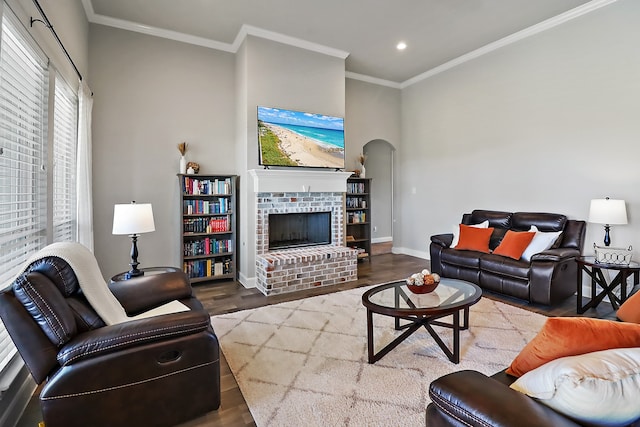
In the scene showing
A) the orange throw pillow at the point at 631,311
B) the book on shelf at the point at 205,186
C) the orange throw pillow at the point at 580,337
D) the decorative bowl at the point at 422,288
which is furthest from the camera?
the book on shelf at the point at 205,186

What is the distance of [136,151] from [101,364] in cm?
347

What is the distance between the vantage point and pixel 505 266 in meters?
3.65

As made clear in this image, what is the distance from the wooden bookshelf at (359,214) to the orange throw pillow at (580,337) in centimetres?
462

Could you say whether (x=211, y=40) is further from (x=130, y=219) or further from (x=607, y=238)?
(x=607, y=238)

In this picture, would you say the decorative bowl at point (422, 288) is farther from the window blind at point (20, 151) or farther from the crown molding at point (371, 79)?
the crown molding at point (371, 79)

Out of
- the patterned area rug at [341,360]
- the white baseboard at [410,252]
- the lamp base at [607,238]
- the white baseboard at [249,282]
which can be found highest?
the lamp base at [607,238]

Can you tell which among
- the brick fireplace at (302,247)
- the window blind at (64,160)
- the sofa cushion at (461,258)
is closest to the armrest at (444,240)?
the sofa cushion at (461,258)

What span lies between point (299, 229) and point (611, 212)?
12.0 ft

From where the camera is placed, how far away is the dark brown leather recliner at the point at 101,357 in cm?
143

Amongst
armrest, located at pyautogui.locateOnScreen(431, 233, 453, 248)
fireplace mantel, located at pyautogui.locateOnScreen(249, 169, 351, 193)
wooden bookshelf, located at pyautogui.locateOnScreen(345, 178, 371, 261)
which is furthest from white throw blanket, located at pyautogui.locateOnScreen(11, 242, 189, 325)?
wooden bookshelf, located at pyautogui.locateOnScreen(345, 178, 371, 261)

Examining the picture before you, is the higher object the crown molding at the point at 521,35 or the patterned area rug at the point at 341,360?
the crown molding at the point at 521,35

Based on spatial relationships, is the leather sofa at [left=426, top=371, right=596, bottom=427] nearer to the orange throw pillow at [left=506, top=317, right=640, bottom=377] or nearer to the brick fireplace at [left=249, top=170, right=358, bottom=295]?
the orange throw pillow at [left=506, top=317, right=640, bottom=377]

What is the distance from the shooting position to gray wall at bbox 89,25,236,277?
4.08 meters

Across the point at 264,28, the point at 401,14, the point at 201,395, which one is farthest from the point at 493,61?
the point at 201,395
